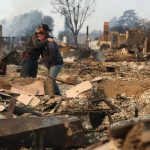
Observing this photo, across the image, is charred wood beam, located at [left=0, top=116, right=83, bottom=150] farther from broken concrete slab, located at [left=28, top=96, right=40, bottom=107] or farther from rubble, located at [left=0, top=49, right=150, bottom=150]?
broken concrete slab, located at [left=28, top=96, right=40, bottom=107]

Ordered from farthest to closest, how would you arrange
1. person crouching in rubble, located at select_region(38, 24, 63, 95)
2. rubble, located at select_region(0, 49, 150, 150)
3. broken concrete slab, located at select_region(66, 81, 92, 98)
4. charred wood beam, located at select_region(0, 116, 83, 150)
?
1. person crouching in rubble, located at select_region(38, 24, 63, 95)
2. broken concrete slab, located at select_region(66, 81, 92, 98)
3. rubble, located at select_region(0, 49, 150, 150)
4. charred wood beam, located at select_region(0, 116, 83, 150)

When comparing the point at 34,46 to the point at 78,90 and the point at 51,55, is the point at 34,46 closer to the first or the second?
the point at 51,55

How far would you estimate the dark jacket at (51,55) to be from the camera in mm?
11641

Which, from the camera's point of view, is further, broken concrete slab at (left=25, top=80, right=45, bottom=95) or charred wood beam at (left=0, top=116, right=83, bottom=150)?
broken concrete slab at (left=25, top=80, right=45, bottom=95)

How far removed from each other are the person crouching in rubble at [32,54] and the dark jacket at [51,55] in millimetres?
123

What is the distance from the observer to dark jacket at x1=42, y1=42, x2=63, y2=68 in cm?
1164

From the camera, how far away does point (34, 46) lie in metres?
11.8

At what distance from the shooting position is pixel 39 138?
584cm

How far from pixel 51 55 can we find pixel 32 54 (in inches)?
22.9

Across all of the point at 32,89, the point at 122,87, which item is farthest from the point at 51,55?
the point at 122,87

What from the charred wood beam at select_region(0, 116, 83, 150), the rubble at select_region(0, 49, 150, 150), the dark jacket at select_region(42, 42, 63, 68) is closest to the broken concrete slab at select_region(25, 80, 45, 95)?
the rubble at select_region(0, 49, 150, 150)

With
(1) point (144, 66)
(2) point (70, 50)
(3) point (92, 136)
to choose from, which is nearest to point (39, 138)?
(3) point (92, 136)

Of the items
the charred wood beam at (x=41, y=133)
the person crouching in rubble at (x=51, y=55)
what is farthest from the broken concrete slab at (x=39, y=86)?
the charred wood beam at (x=41, y=133)

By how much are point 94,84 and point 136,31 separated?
3043 cm
